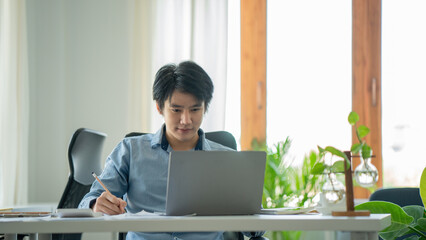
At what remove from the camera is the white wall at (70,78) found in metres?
3.65

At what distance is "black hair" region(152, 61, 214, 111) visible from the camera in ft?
6.80

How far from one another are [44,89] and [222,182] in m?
2.47

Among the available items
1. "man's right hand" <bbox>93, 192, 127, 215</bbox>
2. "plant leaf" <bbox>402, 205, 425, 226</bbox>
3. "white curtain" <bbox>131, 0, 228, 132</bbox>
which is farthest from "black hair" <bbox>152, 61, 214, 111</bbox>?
"white curtain" <bbox>131, 0, 228, 132</bbox>

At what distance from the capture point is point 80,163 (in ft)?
7.63

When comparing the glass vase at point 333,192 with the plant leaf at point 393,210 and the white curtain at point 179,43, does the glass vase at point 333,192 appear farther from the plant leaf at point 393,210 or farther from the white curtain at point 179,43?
the white curtain at point 179,43

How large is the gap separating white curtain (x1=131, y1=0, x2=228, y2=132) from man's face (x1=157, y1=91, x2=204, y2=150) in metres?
1.53

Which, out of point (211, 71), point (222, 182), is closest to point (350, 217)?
point (222, 182)

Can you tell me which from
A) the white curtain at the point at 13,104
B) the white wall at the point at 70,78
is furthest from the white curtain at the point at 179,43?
the white curtain at the point at 13,104

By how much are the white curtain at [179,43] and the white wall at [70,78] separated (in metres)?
0.10

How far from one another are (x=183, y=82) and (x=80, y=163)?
621 mm

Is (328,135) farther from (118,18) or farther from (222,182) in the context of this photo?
(222,182)

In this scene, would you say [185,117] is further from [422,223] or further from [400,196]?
[400,196]

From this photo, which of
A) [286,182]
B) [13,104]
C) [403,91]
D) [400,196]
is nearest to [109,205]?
[400,196]

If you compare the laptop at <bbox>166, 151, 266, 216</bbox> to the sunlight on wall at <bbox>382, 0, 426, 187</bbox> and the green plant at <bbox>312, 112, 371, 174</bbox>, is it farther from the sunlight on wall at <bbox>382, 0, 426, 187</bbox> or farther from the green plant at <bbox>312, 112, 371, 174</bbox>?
the sunlight on wall at <bbox>382, 0, 426, 187</bbox>
